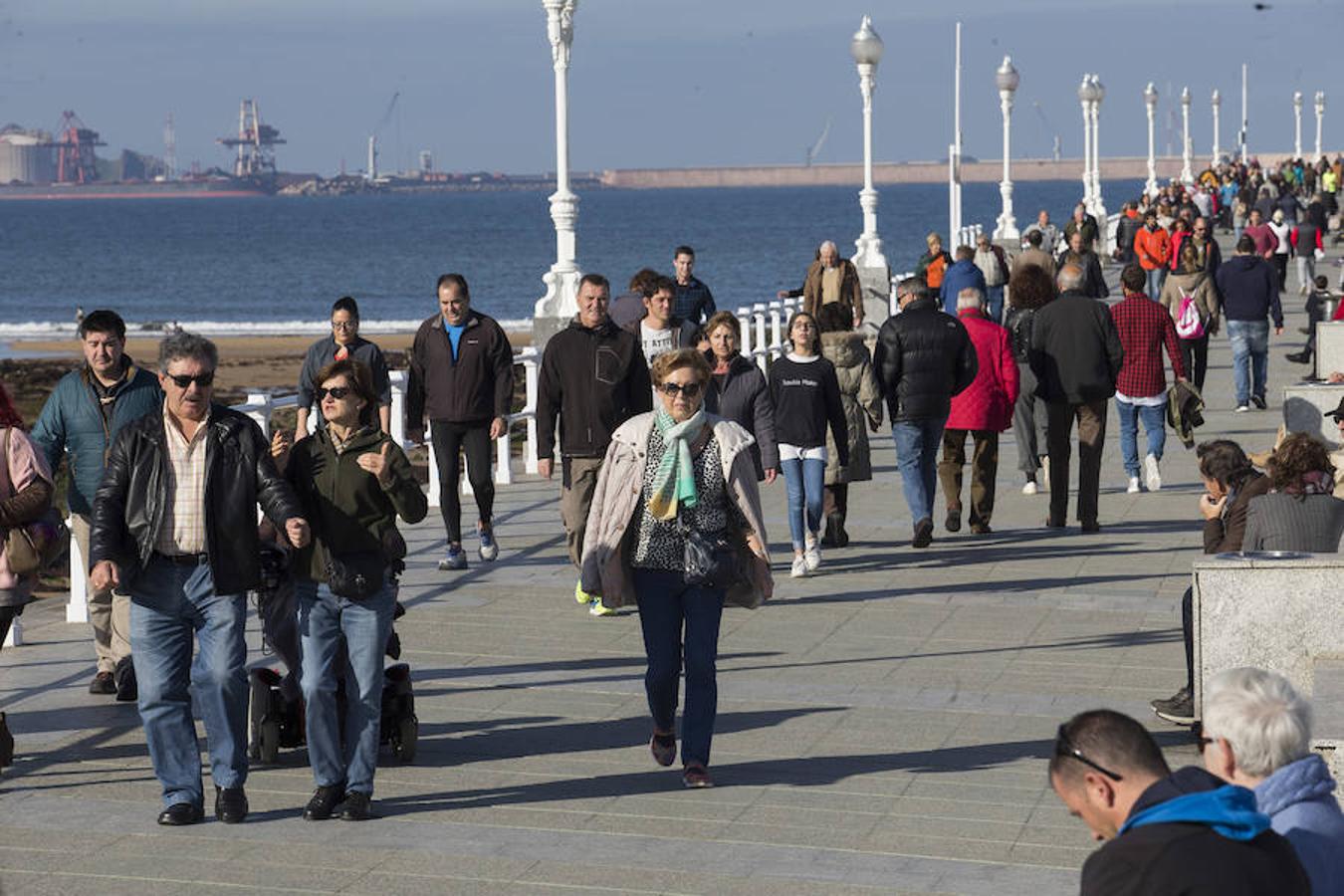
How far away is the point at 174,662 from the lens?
8031 mm

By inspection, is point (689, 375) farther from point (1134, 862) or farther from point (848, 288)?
point (848, 288)

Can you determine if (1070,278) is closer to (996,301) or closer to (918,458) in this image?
(918,458)

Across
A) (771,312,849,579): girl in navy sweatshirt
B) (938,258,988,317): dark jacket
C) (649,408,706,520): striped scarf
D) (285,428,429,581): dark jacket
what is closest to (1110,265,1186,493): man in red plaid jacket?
(771,312,849,579): girl in navy sweatshirt

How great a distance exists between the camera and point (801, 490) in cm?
1338

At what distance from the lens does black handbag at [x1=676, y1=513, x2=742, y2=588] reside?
8445 millimetres

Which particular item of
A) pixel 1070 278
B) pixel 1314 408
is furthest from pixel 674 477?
pixel 1070 278

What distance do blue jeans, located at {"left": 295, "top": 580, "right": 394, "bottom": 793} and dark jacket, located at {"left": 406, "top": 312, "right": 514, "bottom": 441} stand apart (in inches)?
203

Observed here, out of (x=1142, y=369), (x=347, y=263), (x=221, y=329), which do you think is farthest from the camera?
(x=347, y=263)

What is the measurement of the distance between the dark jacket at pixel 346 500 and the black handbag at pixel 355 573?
0.07ft

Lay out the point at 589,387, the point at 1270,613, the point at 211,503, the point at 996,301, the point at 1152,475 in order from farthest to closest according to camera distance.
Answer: the point at 996,301 < the point at 1152,475 < the point at 589,387 < the point at 1270,613 < the point at 211,503

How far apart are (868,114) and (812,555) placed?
17.1m

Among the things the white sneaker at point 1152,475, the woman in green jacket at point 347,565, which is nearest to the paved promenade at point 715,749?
the woman in green jacket at point 347,565

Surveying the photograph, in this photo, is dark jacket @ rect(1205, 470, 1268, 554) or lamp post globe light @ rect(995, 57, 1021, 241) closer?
dark jacket @ rect(1205, 470, 1268, 554)

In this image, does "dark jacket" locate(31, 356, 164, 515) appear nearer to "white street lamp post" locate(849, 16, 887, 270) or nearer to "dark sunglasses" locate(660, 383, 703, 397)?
"dark sunglasses" locate(660, 383, 703, 397)
